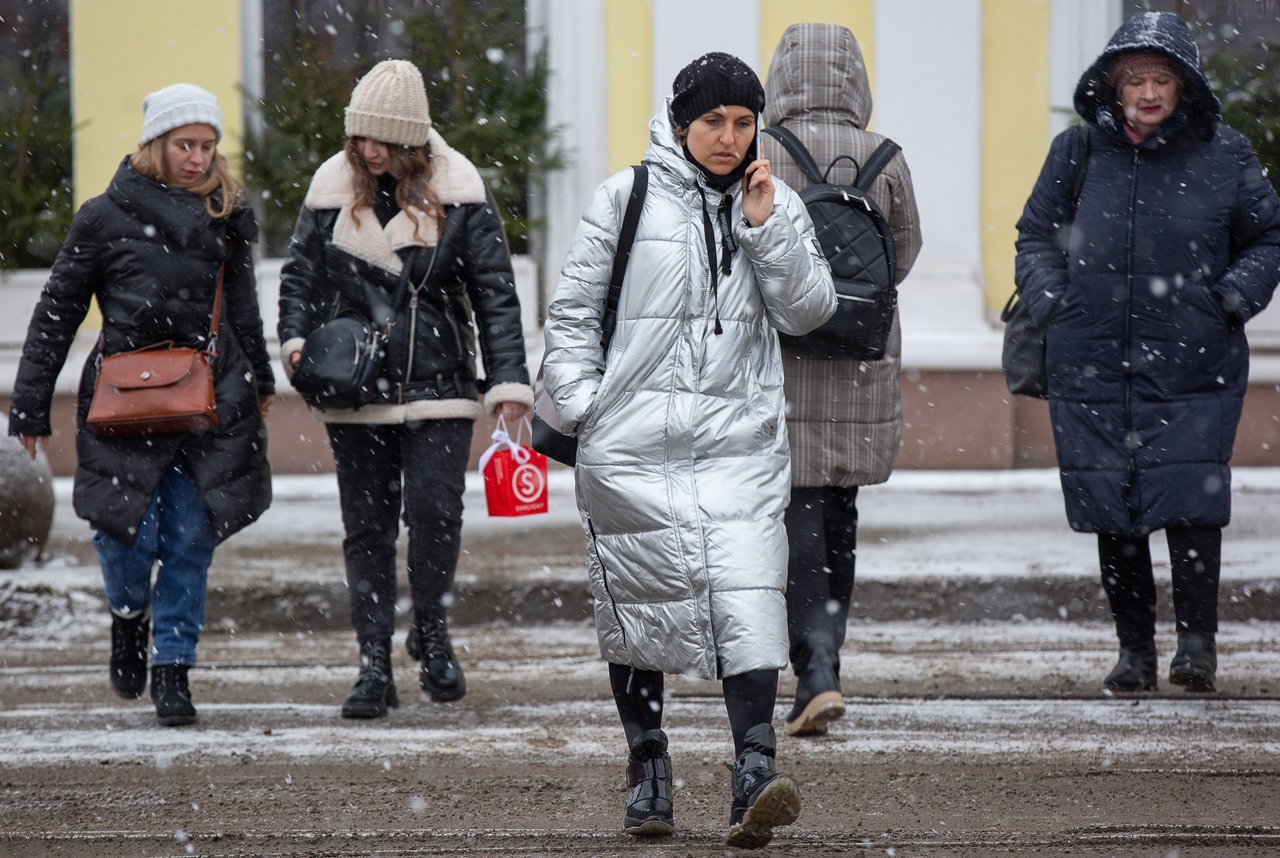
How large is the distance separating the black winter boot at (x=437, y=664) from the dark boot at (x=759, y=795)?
184 centimetres

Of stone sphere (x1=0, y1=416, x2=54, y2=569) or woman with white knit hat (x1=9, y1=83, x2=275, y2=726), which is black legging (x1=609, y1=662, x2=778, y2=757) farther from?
stone sphere (x1=0, y1=416, x2=54, y2=569)

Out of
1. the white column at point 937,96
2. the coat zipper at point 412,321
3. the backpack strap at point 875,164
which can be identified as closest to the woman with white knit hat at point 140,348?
the coat zipper at point 412,321

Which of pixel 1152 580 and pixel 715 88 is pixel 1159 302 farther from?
pixel 715 88

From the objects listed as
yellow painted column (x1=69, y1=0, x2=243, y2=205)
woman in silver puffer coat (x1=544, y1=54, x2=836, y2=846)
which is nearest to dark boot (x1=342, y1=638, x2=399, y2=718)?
woman in silver puffer coat (x1=544, y1=54, x2=836, y2=846)

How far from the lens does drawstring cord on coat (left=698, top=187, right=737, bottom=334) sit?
383 centimetres

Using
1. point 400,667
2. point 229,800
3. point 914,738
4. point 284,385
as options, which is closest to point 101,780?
point 229,800

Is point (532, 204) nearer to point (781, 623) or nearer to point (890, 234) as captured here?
point (890, 234)

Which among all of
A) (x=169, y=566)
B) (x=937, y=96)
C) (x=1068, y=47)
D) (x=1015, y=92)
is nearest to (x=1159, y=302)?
(x=169, y=566)

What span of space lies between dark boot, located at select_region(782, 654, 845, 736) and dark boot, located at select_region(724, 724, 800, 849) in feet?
3.42

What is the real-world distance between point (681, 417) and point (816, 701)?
1.35 metres

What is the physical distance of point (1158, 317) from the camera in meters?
5.29

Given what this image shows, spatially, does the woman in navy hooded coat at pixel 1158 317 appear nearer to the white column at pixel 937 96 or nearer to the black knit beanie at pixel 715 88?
the black knit beanie at pixel 715 88

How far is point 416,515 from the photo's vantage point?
17.4ft

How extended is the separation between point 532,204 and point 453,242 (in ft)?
17.1
